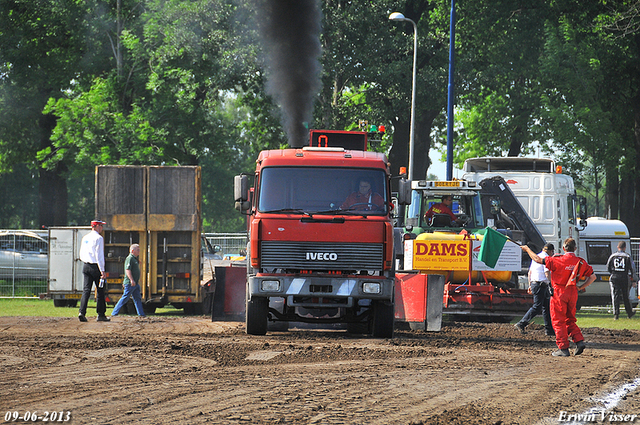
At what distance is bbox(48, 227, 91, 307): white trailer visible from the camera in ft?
70.1

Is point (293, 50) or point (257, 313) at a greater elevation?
point (293, 50)

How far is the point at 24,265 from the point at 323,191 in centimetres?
1563

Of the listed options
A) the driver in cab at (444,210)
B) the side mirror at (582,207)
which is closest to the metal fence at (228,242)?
the driver in cab at (444,210)

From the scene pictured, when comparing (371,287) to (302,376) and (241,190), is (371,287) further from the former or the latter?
(302,376)

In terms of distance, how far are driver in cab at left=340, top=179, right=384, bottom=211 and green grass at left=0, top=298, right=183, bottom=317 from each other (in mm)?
9354

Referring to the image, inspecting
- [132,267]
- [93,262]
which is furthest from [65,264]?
[93,262]

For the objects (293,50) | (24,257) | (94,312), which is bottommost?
(94,312)

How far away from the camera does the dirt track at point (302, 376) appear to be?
7.59 metres

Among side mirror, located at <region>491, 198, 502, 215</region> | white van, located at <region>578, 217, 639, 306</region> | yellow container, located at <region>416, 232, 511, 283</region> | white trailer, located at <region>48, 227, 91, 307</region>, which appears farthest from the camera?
white van, located at <region>578, 217, 639, 306</region>

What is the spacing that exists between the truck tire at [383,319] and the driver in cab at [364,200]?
5.46 ft

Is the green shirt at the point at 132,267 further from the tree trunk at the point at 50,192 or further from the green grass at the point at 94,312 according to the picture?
the tree trunk at the point at 50,192

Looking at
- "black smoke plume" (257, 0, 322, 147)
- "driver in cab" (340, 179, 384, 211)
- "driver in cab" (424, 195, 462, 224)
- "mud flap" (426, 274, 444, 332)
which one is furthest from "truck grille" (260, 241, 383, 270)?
"black smoke plume" (257, 0, 322, 147)

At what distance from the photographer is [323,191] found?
13.3 m

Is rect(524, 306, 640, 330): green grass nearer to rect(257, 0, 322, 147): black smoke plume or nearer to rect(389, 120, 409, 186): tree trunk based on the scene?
rect(257, 0, 322, 147): black smoke plume
